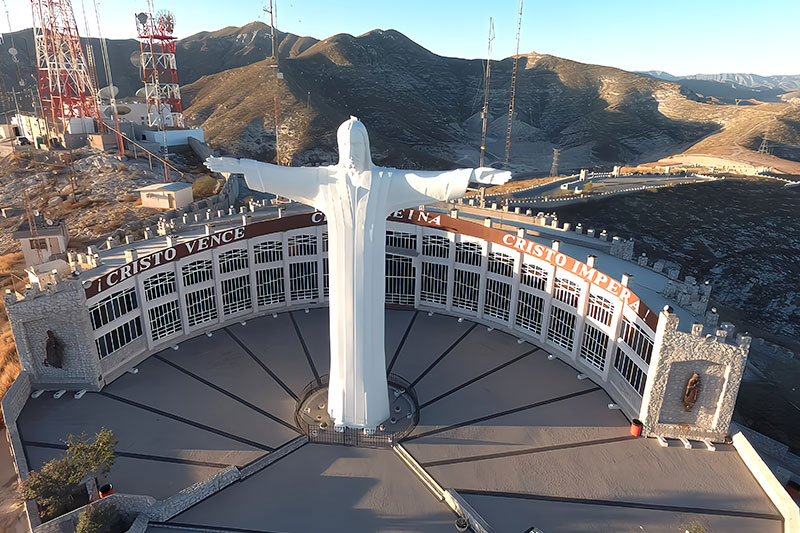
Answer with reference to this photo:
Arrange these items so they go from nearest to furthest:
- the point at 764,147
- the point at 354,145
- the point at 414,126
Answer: the point at 354,145 → the point at 764,147 → the point at 414,126

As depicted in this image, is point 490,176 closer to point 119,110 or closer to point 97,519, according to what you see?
point 97,519

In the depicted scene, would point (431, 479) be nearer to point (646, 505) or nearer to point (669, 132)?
point (646, 505)

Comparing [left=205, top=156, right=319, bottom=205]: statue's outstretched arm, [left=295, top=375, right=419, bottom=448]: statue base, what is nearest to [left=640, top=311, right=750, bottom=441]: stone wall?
[left=295, top=375, right=419, bottom=448]: statue base


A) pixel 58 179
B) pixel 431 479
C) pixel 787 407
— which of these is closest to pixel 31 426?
pixel 431 479

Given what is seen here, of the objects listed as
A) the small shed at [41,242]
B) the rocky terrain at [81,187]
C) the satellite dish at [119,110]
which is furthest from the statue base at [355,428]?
the satellite dish at [119,110]

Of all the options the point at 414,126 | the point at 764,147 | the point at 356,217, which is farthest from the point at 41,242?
the point at 764,147

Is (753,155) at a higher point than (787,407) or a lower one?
higher

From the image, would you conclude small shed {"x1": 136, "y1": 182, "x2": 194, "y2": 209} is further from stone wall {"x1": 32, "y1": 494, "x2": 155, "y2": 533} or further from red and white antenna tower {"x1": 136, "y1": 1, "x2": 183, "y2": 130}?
stone wall {"x1": 32, "y1": 494, "x2": 155, "y2": 533}
